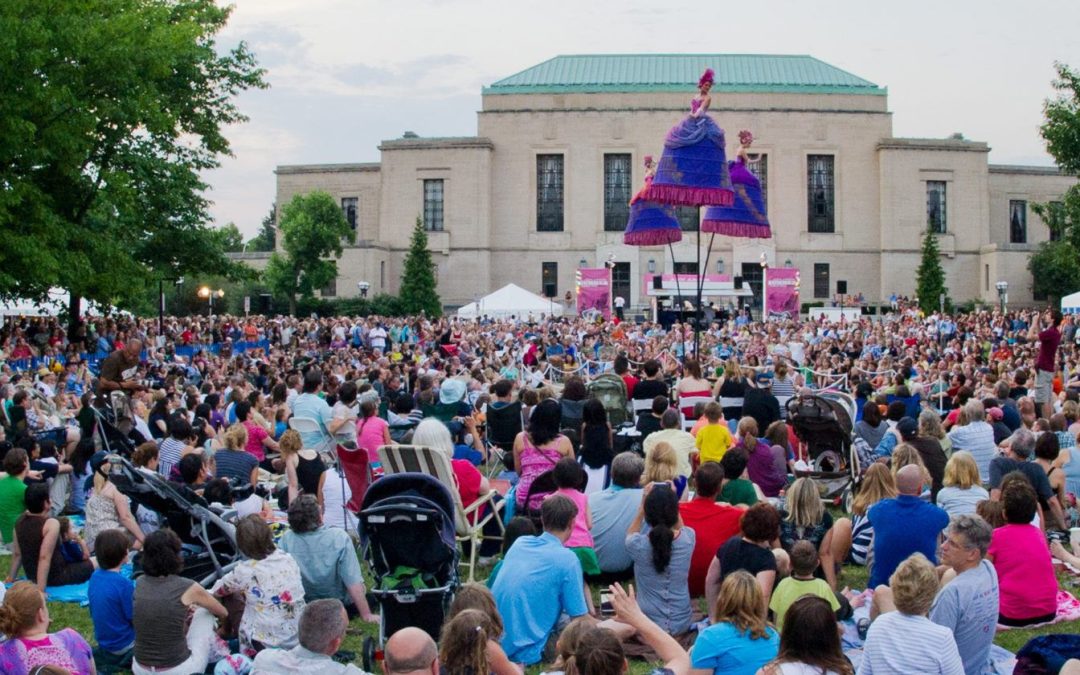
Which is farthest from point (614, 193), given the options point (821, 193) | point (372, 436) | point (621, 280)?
point (372, 436)

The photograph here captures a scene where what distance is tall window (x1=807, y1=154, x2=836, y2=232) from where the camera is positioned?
6406 centimetres

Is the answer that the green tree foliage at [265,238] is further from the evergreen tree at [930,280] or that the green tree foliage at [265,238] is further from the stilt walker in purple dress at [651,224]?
the stilt walker in purple dress at [651,224]

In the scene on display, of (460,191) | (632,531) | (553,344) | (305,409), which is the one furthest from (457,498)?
(460,191)

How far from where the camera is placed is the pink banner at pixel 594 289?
5594cm

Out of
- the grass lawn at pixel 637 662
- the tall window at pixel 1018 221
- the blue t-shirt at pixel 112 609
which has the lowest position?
the grass lawn at pixel 637 662

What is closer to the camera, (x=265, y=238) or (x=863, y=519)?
(x=863, y=519)

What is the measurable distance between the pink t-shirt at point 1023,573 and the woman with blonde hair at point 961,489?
2.61 feet

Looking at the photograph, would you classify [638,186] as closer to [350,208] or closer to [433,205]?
[433,205]

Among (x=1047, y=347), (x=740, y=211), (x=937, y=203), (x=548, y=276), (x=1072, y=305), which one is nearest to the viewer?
(x=1047, y=347)

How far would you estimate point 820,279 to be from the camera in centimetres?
6384

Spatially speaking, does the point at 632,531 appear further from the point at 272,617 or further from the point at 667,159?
the point at 667,159

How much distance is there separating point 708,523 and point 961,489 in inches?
85.6

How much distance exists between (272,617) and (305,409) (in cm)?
564

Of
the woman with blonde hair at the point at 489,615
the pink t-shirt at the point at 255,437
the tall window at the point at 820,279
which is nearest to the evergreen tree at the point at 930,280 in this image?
the tall window at the point at 820,279
